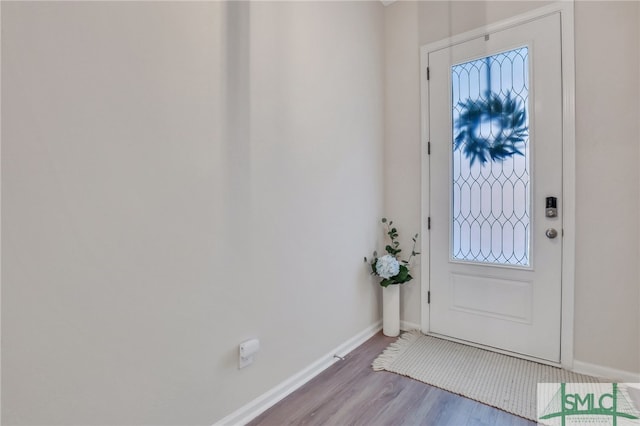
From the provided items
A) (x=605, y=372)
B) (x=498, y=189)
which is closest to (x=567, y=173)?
(x=498, y=189)

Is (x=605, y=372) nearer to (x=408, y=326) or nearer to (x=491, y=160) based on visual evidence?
(x=408, y=326)

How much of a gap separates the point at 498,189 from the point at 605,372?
133 centimetres

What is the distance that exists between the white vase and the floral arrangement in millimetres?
80

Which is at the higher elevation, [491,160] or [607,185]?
[491,160]

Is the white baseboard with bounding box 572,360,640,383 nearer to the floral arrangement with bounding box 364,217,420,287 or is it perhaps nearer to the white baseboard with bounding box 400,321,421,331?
the white baseboard with bounding box 400,321,421,331

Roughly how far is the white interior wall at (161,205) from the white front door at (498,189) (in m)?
1.03

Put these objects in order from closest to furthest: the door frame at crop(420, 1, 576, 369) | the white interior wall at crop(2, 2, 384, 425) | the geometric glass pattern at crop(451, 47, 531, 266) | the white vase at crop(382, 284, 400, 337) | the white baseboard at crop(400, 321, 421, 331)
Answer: the white interior wall at crop(2, 2, 384, 425) < the door frame at crop(420, 1, 576, 369) < the geometric glass pattern at crop(451, 47, 531, 266) < the white vase at crop(382, 284, 400, 337) < the white baseboard at crop(400, 321, 421, 331)

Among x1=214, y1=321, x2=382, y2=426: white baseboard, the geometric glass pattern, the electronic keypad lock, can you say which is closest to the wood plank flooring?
x1=214, y1=321, x2=382, y2=426: white baseboard

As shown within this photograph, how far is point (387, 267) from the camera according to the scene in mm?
2613

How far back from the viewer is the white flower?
2.61 metres

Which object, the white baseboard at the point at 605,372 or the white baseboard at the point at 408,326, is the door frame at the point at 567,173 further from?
the white baseboard at the point at 408,326

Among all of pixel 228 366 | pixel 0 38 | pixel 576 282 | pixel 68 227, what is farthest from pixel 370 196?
pixel 0 38

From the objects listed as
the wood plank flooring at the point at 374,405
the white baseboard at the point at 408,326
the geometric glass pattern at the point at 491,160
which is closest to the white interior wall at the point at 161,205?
the wood plank flooring at the point at 374,405

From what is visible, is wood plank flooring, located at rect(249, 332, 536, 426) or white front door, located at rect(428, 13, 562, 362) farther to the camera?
white front door, located at rect(428, 13, 562, 362)
